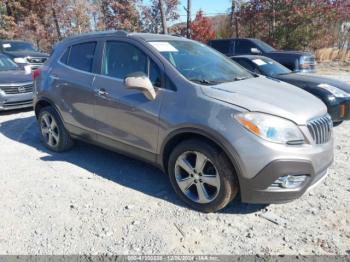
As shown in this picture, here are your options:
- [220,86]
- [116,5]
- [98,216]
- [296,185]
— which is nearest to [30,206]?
[98,216]

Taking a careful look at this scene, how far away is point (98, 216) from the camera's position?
341cm

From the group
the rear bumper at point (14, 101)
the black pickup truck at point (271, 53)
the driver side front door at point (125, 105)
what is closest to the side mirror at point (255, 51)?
the black pickup truck at point (271, 53)

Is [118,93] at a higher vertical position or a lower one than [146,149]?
higher

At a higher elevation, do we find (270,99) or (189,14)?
(189,14)

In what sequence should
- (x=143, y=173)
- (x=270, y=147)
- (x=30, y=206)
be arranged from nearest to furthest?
1. (x=270, y=147)
2. (x=30, y=206)
3. (x=143, y=173)

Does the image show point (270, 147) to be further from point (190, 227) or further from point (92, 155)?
A: point (92, 155)

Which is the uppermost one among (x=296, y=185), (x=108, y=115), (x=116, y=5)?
(x=116, y=5)

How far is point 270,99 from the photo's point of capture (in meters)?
3.23

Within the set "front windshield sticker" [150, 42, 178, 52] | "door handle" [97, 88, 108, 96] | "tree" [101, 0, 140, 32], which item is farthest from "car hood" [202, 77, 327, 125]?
"tree" [101, 0, 140, 32]

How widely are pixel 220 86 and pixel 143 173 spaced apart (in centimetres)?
164

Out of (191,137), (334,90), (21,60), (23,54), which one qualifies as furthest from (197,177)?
(23,54)

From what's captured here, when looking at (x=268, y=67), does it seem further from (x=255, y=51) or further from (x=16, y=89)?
(x=16, y=89)

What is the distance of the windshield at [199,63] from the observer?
3627 millimetres

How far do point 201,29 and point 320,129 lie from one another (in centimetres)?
1766
